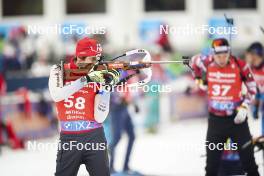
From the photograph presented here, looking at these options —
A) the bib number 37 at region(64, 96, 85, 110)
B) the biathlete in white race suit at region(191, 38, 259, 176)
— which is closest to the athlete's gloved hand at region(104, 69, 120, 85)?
the bib number 37 at region(64, 96, 85, 110)

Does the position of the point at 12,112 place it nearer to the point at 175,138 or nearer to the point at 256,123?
the point at 175,138

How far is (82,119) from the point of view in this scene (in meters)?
4.82

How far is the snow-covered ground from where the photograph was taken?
7.02 meters

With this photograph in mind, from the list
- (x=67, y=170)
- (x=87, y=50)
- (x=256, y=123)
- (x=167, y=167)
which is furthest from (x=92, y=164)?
(x=256, y=123)

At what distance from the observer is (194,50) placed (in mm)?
12359

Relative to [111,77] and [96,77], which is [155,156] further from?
[96,77]

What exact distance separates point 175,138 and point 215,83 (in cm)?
339

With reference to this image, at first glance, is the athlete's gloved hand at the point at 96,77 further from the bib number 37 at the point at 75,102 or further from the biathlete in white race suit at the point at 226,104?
the biathlete in white race suit at the point at 226,104

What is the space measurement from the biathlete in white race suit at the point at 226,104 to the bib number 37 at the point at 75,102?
1.53 metres

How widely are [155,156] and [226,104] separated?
93.9 inches

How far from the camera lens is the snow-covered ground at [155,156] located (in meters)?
7.02

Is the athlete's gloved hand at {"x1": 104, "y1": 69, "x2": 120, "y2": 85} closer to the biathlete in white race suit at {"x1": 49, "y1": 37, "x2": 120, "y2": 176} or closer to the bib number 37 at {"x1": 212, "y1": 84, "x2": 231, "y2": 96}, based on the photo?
the biathlete in white race suit at {"x1": 49, "y1": 37, "x2": 120, "y2": 176}

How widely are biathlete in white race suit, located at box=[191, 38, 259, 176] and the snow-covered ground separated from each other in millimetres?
924

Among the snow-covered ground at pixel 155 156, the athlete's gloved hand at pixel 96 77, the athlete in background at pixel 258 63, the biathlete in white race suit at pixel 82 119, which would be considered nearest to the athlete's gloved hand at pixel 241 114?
the athlete in background at pixel 258 63
